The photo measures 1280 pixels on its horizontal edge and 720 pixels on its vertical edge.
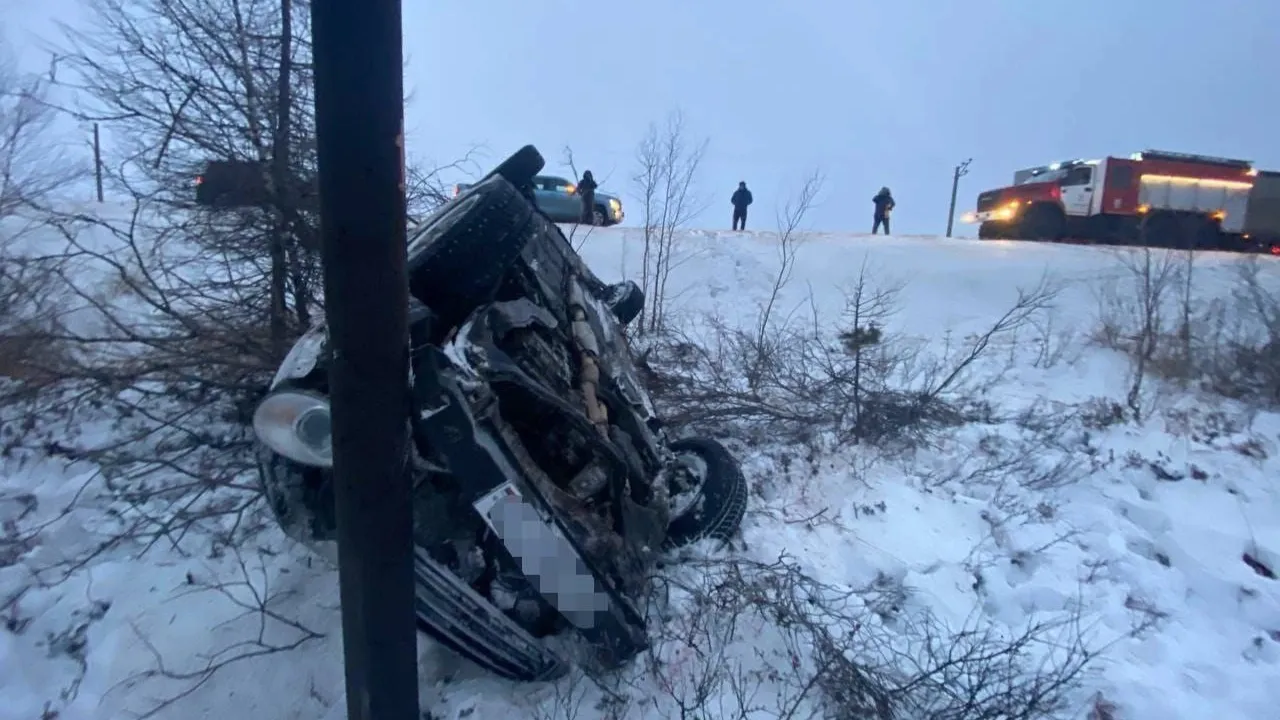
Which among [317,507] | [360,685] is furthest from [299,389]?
[360,685]

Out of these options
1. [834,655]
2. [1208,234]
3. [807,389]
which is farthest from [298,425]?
[1208,234]

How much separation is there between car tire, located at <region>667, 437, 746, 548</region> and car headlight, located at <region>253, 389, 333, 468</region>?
6.57 ft

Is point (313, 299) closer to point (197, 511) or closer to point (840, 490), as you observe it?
point (197, 511)

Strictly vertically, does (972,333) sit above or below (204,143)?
below

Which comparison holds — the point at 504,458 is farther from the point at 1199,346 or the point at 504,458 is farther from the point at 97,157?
the point at 1199,346

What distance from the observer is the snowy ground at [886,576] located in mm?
2883

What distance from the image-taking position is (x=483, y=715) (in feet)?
8.51

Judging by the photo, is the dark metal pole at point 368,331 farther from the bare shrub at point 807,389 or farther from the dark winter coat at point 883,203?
the dark winter coat at point 883,203

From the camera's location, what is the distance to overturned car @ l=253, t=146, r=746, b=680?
213 cm

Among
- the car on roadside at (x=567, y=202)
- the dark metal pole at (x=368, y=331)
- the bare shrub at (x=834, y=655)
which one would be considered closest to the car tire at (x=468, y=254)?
the dark metal pole at (x=368, y=331)

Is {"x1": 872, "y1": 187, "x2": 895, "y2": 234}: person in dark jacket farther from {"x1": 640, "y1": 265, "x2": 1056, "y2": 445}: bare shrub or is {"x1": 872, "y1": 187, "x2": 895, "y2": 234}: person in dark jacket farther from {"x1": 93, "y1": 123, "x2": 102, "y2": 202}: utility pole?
{"x1": 93, "y1": 123, "x2": 102, "y2": 202}: utility pole

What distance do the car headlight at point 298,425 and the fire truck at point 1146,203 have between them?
18334 mm

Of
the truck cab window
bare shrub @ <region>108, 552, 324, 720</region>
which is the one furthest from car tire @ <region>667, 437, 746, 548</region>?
the truck cab window

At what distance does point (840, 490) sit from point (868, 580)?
3.22ft
